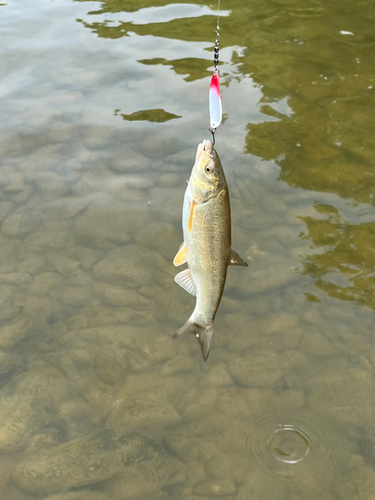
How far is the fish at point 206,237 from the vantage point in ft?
11.2

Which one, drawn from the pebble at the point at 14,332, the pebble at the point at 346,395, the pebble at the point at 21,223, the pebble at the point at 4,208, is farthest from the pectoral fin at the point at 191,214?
the pebble at the point at 4,208

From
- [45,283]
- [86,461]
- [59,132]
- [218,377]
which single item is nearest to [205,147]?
[218,377]

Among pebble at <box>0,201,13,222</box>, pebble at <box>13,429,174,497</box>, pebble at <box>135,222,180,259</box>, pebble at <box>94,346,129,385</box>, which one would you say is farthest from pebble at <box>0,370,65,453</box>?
pebble at <box>0,201,13,222</box>

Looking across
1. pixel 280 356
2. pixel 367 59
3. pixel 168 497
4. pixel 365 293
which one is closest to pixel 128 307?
pixel 280 356

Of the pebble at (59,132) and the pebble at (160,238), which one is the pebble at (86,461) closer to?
the pebble at (160,238)

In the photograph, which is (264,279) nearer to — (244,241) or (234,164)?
(244,241)

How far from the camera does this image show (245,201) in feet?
21.8

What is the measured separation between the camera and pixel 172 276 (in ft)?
19.0

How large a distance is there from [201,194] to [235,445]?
202cm

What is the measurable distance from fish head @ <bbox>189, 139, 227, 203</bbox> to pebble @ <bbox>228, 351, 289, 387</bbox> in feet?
6.52

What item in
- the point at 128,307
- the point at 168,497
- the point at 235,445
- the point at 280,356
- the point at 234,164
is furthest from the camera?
the point at 234,164

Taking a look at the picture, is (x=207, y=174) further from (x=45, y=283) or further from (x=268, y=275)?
(x=45, y=283)

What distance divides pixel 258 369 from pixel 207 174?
216 cm

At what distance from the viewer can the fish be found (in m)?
3.41
